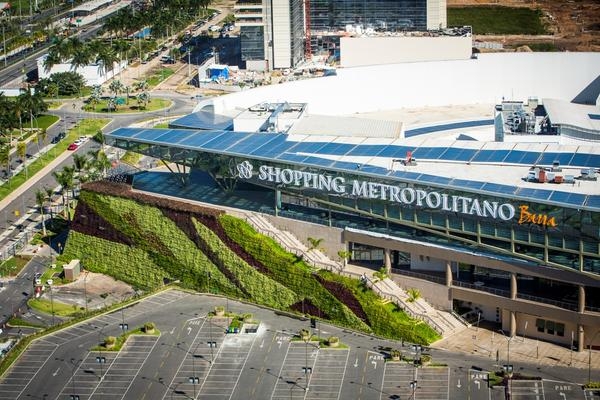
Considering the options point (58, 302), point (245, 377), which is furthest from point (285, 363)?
point (58, 302)

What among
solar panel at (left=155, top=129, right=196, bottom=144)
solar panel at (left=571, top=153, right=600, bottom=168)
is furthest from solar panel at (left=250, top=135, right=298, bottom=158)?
solar panel at (left=571, top=153, right=600, bottom=168)

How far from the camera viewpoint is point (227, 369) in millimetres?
152500

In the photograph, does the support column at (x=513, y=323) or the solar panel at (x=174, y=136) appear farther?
the solar panel at (x=174, y=136)

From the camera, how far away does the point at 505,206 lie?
157000mm

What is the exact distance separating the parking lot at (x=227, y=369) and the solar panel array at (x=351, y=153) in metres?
21.5

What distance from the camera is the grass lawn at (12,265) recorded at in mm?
188875

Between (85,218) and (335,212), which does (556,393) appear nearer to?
(335,212)

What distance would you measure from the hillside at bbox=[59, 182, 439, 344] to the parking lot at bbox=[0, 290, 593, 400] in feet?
12.2

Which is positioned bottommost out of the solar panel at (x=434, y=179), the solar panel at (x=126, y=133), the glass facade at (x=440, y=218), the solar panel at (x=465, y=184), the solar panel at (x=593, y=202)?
the glass facade at (x=440, y=218)

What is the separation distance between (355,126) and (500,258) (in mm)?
38246

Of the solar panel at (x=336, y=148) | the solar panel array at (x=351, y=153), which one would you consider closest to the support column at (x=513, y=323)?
the solar panel array at (x=351, y=153)

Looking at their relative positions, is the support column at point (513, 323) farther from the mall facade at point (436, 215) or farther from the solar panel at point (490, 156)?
the solar panel at point (490, 156)

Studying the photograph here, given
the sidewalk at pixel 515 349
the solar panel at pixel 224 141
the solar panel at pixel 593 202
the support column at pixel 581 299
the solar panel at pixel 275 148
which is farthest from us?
the solar panel at pixel 224 141

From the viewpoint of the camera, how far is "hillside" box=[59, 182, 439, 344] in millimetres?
164625
